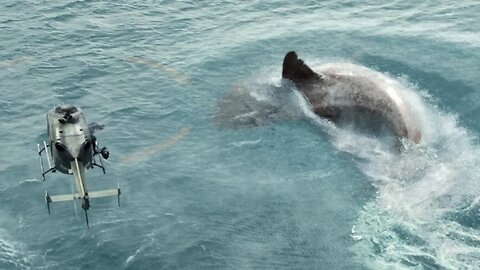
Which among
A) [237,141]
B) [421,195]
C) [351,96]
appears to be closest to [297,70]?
[351,96]

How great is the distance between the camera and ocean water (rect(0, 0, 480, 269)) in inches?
1013

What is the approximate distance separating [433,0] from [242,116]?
80.2 feet

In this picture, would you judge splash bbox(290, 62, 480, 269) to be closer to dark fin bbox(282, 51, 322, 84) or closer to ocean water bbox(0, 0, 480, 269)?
ocean water bbox(0, 0, 480, 269)

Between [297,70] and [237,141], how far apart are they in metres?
6.43

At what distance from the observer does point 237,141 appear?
33531 millimetres

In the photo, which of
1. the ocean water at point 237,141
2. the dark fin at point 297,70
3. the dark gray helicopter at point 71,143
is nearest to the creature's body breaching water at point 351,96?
the dark fin at point 297,70

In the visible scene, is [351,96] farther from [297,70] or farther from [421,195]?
[421,195]

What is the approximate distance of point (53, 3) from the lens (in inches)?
2099

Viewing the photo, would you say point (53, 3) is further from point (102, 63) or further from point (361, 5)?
point (361, 5)

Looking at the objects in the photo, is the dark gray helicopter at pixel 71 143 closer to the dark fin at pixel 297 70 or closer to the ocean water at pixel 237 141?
the ocean water at pixel 237 141

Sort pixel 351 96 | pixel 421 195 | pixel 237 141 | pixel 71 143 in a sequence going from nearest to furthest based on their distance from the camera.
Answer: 1. pixel 71 143
2. pixel 421 195
3. pixel 237 141
4. pixel 351 96

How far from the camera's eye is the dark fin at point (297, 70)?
36656 millimetres

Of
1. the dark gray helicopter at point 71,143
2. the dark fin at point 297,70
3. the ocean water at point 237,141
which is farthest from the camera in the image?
the dark fin at point 297,70

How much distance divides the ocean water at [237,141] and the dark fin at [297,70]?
35.6 inches
